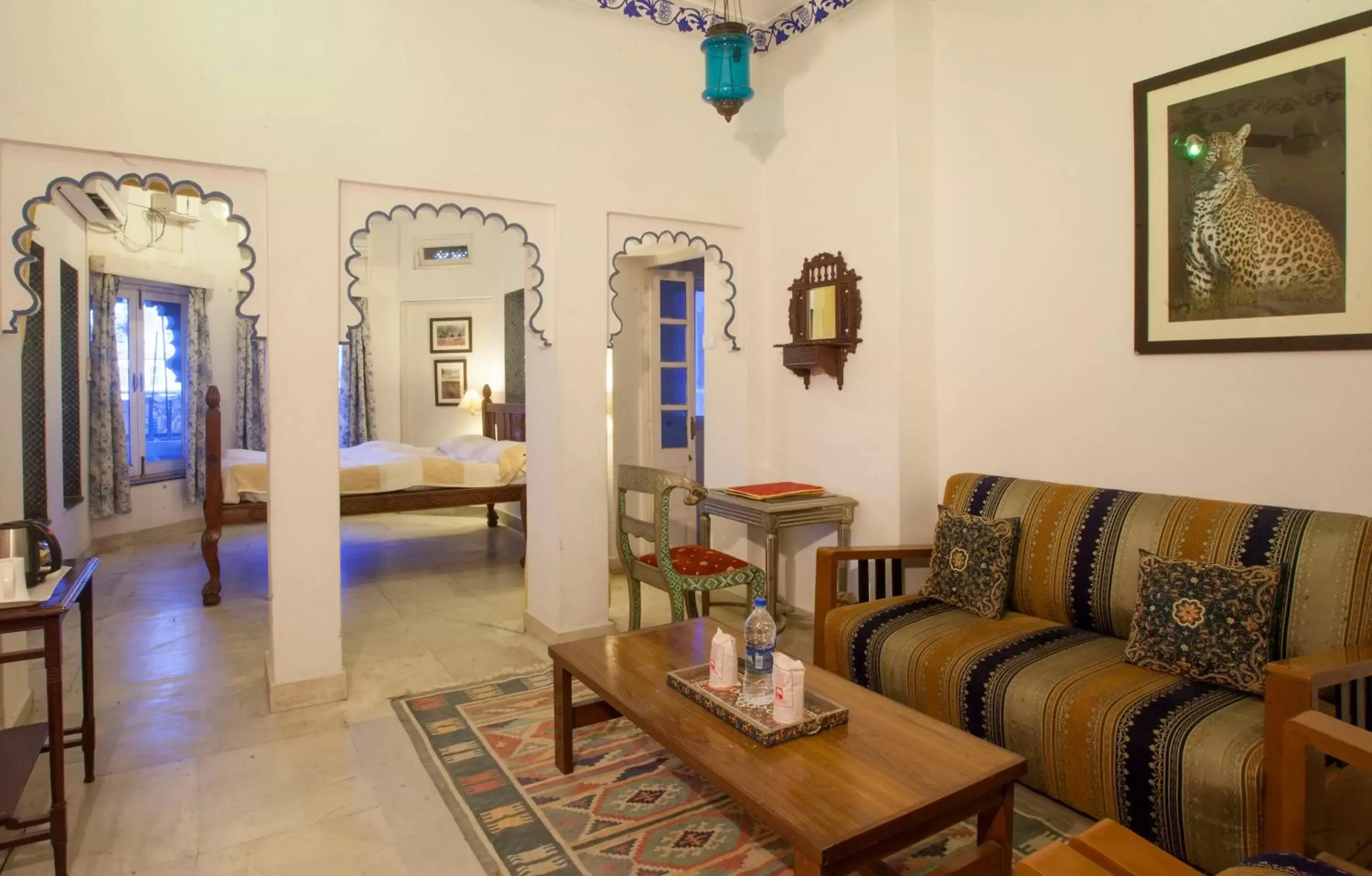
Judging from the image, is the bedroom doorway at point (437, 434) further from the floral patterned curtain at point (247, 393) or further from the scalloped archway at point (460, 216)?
the floral patterned curtain at point (247, 393)

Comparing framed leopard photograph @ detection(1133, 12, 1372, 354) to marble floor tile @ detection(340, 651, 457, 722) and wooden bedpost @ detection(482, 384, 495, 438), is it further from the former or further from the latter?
wooden bedpost @ detection(482, 384, 495, 438)

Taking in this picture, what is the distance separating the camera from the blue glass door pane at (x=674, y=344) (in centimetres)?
577

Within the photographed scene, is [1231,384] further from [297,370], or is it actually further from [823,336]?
[297,370]

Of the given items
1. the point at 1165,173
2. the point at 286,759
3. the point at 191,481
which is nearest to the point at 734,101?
the point at 1165,173

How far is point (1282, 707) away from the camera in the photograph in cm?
187

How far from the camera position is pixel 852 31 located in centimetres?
396

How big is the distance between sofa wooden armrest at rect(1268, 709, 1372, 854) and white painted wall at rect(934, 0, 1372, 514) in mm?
1115

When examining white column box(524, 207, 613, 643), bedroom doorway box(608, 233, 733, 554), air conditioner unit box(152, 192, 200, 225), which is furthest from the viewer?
air conditioner unit box(152, 192, 200, 225)

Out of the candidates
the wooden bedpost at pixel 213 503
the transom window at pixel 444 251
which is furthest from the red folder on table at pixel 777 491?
the transom window at pixel 444 251

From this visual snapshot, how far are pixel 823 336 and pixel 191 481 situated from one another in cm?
623

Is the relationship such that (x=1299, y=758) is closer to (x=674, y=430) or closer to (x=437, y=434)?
(x=674, y=430)

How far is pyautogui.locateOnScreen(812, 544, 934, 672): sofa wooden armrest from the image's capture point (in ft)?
10.7

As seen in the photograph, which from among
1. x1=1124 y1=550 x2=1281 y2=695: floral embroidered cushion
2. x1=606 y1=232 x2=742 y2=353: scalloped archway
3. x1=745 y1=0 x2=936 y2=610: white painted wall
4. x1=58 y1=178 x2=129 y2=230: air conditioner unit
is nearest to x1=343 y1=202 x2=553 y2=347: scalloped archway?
x1=606 y1=232 x2=742 y2=353: scalloped archway

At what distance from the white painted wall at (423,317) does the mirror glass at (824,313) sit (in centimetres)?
465
